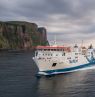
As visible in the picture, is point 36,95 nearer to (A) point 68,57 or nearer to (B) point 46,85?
(B) point 46,85

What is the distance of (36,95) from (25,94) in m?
2.43

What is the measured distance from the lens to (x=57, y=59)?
3307 inches

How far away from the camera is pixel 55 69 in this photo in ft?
275

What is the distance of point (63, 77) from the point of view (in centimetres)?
7988

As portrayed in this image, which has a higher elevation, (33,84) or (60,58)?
(60,58)

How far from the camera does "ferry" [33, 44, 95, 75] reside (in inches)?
3236

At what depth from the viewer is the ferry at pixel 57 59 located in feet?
270

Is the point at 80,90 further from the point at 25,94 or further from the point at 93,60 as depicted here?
the point at 93,60

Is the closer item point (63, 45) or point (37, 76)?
point (37, 76)

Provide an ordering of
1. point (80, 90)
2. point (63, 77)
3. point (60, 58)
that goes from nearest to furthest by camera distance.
Answer: point (80, 90)
point (63, 77)
point (60, 58)

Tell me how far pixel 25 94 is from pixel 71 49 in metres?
43.1

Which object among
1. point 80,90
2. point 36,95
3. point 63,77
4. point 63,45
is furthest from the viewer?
point 63,45

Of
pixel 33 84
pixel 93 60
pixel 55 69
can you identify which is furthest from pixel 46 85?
pixel 93 60

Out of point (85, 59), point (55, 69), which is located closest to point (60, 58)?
point (55, 69)
